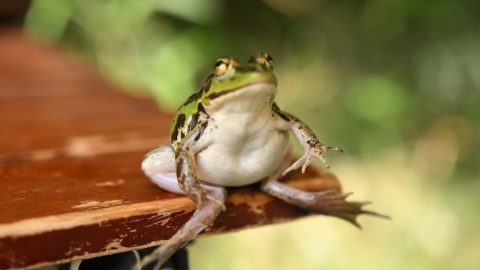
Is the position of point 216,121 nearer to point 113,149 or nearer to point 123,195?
point 123,195

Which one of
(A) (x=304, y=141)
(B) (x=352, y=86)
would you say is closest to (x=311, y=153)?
(A) (x=304, y=141)

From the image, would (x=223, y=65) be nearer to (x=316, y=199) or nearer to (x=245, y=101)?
(x=245, y=101)

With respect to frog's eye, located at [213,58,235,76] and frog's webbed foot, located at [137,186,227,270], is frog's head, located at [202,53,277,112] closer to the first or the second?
frog's eye, located at [213,58,235,76]

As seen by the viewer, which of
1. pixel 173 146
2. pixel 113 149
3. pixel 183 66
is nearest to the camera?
pixel 173 146

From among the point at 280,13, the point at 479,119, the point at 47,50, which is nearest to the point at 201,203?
the point at 47,50

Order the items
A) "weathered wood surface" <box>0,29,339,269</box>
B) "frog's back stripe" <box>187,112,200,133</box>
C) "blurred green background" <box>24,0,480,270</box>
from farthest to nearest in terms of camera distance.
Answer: "blurred green background" <box>24,0,480,270</box> < "frog's back stripe" <box>187,112,200,133</box> < "weathered wood surface" <box>0,29,339,269</box>

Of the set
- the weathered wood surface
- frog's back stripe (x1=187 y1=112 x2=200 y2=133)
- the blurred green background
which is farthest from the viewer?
the blurred green background

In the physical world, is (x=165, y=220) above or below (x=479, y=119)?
below

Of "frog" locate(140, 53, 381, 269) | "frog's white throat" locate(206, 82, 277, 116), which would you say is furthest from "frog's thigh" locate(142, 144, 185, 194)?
"frog's white throat" locate(206, 82, 277, 116)
